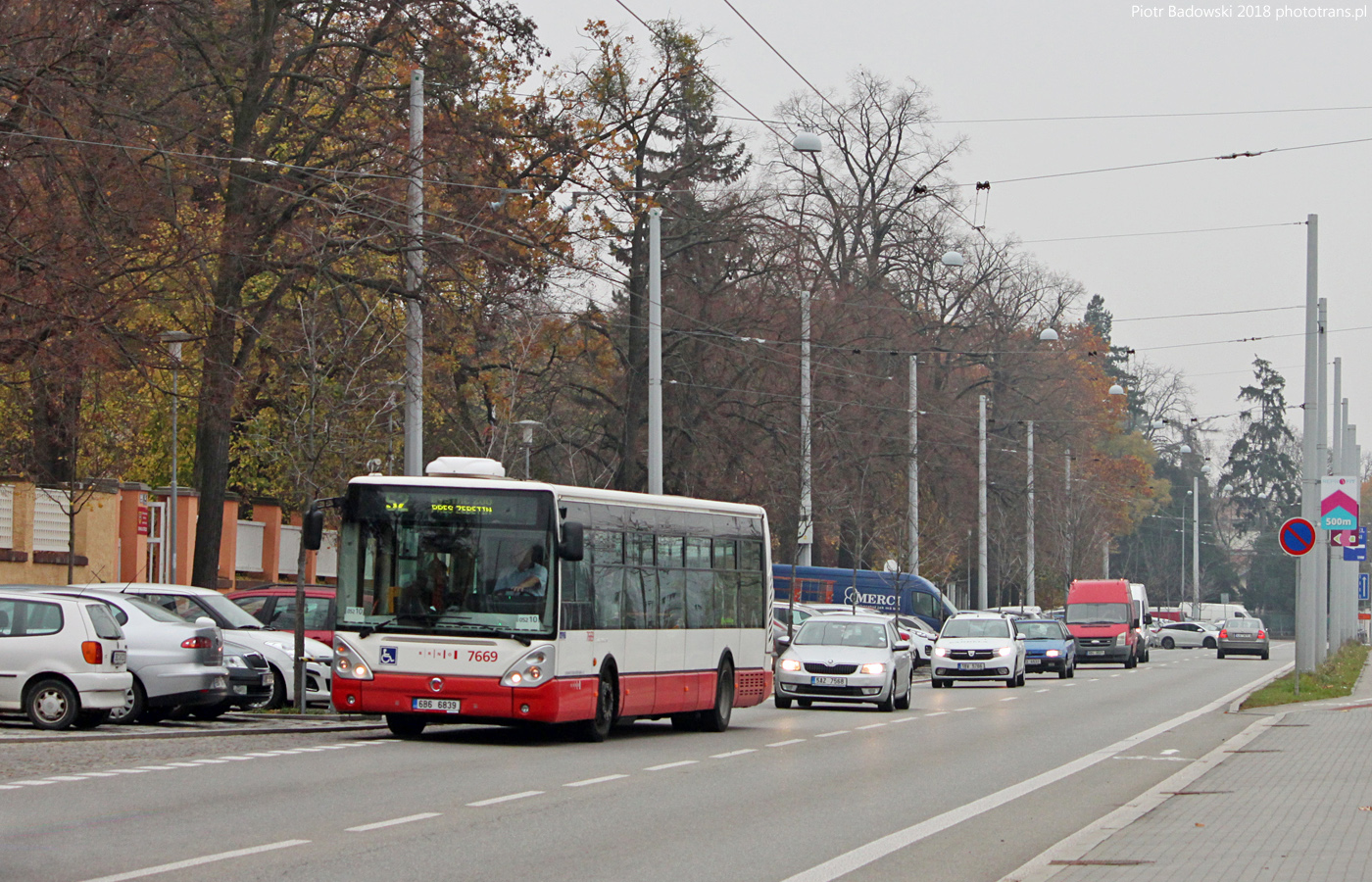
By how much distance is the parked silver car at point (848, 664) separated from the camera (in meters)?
27.4

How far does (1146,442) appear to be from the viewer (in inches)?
4493

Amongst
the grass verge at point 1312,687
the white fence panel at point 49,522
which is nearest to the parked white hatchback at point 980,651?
the grass verge at point 1312,687

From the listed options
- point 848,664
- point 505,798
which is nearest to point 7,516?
point 848,664

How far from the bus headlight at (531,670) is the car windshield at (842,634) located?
1070cm

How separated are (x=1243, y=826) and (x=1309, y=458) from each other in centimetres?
2126

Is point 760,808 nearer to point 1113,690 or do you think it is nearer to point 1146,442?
point 1113,690

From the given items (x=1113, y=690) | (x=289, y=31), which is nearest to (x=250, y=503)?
(x=289, y=31)

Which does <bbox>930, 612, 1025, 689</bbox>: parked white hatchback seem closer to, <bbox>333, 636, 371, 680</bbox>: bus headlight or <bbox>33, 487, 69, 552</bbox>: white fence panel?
<bbox>33, 487, 69, 552</bbox>: white fence panel

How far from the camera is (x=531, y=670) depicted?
18141mm

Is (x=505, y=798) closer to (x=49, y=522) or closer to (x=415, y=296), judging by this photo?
(x=415, y=296)

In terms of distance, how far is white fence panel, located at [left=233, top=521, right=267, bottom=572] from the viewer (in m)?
47.1

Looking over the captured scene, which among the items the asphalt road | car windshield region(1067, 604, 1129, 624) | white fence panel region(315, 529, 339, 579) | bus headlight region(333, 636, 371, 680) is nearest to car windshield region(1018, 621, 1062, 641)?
car windshield region(1067, 604, 1129, 624)

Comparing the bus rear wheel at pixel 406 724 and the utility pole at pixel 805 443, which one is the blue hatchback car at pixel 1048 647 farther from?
the bus rear wheel at pixel 406 724

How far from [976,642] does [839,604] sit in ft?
73.3
